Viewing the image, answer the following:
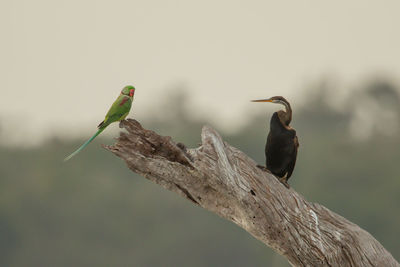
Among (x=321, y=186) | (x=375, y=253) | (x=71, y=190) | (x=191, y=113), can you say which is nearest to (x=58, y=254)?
(x=71, y=190)

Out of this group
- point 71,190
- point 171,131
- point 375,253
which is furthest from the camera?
point 171,131

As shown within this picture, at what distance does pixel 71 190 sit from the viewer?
60438mm

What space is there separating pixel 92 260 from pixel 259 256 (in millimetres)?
8354

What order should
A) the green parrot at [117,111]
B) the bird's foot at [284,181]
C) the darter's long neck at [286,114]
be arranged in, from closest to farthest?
the green parrot at [117,111], the bird's foot at [284,181], the darter's long neck at [286,114]

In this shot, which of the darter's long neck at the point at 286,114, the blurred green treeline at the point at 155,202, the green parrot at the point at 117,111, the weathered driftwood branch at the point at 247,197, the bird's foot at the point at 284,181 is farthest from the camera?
the blurred green treeline at the point at 155,202

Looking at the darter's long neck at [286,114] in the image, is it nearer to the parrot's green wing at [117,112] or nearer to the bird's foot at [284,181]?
the bird's foot at [284,181]

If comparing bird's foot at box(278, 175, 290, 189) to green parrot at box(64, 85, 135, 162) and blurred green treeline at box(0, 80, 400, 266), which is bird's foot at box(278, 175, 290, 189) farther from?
blurred green treeline at box(0, 80, 400, 266)

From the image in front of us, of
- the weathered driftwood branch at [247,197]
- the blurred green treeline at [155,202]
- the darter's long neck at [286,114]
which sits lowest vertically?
the blurred green treeline at [155,202]

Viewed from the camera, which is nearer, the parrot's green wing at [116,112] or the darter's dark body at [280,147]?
the parrot's green wing at [116,112]

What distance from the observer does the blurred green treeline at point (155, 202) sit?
175ft

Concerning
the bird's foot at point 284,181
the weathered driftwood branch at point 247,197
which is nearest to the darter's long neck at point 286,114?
the bird's foot at point 284,181

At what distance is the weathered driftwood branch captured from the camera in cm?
889

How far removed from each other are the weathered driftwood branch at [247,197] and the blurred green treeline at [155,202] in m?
38.5

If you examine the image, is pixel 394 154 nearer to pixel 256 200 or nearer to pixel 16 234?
pixel 16 234
